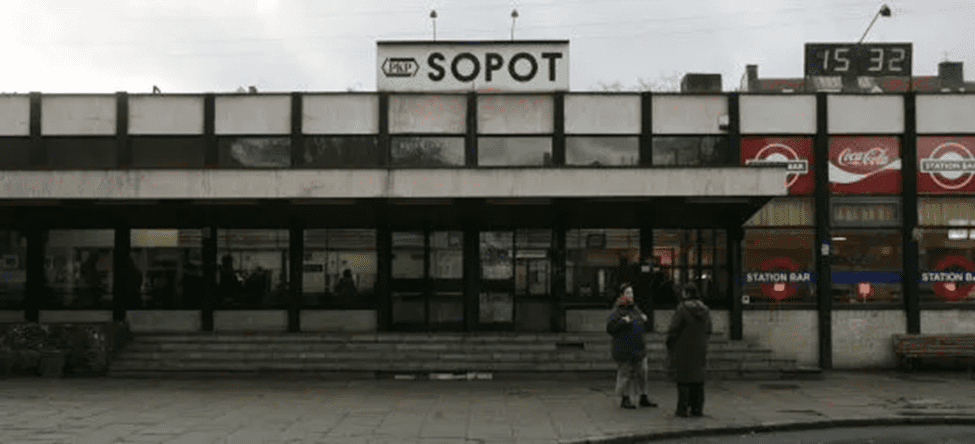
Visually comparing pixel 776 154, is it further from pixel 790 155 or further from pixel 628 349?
pixel 628 349

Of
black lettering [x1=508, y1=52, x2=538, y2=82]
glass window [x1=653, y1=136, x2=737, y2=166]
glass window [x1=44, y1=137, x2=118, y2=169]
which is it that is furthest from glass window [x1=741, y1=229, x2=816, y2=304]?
glass window [x1=44, y1=137, x2=118, y2=169]

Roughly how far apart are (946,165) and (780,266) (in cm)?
409

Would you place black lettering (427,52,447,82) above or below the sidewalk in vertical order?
above

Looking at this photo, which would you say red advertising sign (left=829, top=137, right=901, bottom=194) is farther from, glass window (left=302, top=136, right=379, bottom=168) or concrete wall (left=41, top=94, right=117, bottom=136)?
concrete wall (left=41, top=94, right=117, bottom=136)

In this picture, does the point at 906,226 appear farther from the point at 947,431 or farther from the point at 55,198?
the point at 55,198

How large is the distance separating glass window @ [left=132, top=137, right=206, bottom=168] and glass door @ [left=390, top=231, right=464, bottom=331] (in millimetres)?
4548

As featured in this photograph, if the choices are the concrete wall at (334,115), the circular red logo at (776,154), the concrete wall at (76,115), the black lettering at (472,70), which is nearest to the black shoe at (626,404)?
the circular red logo at (776,154)

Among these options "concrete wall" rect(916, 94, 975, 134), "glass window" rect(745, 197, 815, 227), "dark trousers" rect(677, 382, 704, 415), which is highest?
"concrete wall" rect(916, 94, 975, 134)

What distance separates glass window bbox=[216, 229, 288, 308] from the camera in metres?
20.2

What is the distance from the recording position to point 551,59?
2002 cm

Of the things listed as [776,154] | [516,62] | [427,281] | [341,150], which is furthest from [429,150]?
[776,154]

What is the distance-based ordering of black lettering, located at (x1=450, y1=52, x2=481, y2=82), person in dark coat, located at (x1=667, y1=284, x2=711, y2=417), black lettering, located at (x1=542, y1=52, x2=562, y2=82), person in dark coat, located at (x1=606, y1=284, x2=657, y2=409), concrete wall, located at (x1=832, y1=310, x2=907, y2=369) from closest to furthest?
person in dark coat, located at (x1=667, y1=284, x2=711, y2=417)
person in dark coat, located at (x1=606, y1=284, x2=657, y2=409)
concrete wall, located at (x1=832, y1=310, x2=907, y2=369)
black lettering, located at (x1=542, y1=52, x2=562, y2=82)
black lettering, located at (x1=450, y1=52, x2=481, y2=82)

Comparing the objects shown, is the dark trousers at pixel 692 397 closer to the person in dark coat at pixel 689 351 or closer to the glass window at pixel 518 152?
the person in dark coat at pixel 689 351

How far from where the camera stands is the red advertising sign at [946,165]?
19703 mm
